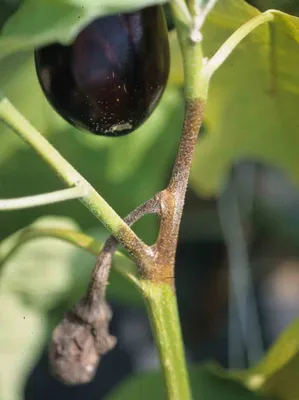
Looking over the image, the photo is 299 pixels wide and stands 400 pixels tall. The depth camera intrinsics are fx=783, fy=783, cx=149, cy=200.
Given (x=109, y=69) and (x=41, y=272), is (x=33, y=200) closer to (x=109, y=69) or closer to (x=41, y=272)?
(x=109, y=69)

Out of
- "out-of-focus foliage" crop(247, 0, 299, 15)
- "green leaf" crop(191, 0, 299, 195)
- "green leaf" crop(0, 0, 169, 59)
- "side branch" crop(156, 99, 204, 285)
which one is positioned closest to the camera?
"green leaf" crop(0, 0, 169, 59)

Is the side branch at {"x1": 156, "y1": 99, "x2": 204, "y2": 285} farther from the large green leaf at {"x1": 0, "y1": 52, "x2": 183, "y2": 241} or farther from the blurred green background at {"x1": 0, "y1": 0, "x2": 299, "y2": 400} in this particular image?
the large green leaf at {"x1": 0, "y1": 52, "x2": 183, "y2": 241}

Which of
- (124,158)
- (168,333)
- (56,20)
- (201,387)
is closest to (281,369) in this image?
(201,387)

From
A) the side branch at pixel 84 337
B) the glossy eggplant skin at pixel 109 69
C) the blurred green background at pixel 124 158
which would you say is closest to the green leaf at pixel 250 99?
the blurred green background at pixel 124 158

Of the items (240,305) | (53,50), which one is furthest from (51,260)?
(240,305)

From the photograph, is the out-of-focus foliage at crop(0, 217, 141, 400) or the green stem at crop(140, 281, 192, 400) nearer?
the green stem at crop(140, 281, 192, 400)

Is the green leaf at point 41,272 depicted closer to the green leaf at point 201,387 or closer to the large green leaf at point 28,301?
the large green leaf at point 28,301

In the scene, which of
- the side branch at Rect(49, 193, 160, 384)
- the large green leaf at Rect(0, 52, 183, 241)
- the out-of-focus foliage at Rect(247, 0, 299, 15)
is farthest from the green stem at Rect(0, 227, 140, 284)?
the out-of-focus foliage at Rect(247, 0, 299, 15)
